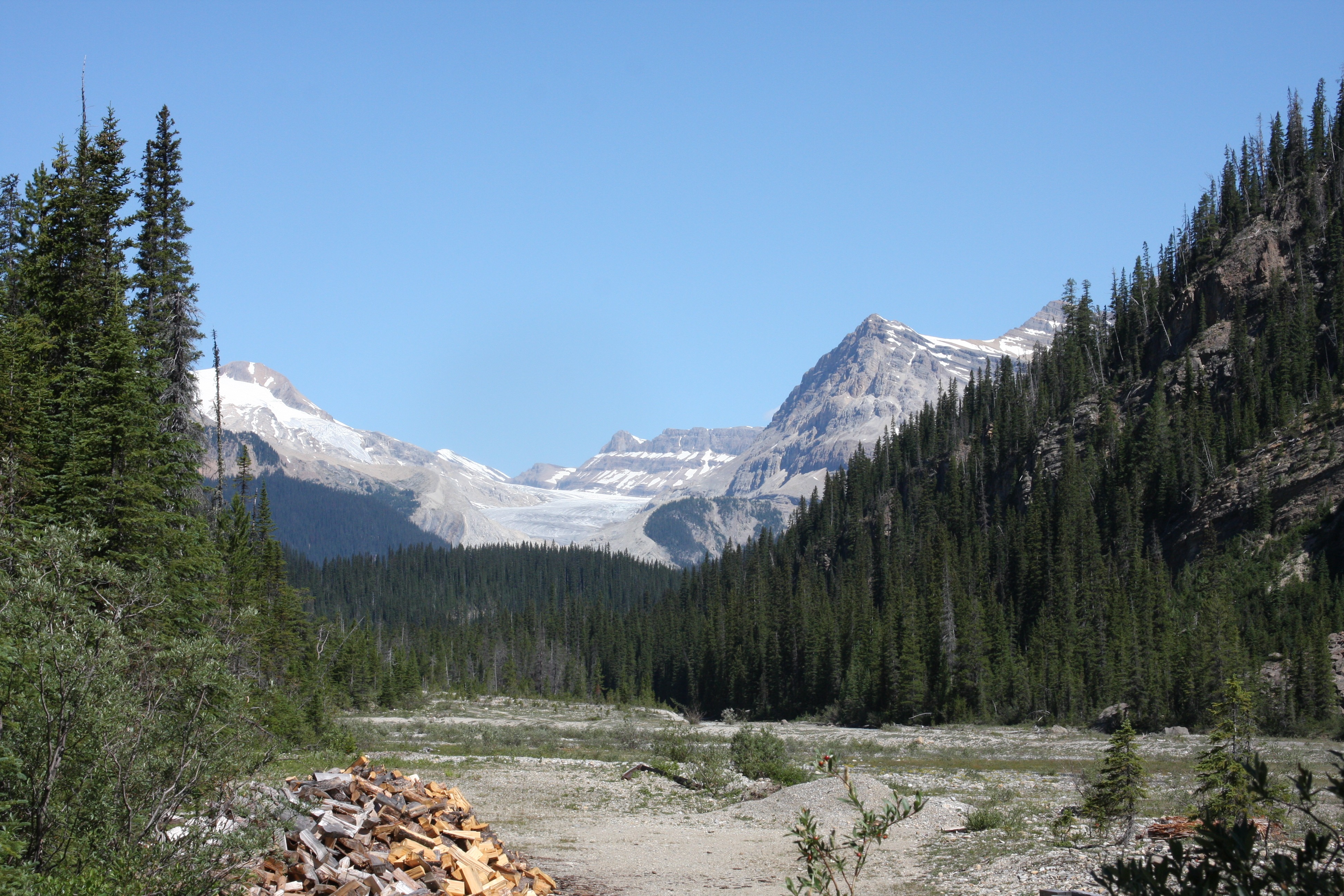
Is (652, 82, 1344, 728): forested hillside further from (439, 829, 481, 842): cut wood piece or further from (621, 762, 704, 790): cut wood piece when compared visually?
(439, 829, 481, 842): cut wood piece

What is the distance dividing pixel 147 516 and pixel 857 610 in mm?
80437

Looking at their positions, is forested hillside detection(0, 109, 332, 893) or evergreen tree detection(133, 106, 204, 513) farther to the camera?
evergreen tree detection(133, 106, 204, 513)

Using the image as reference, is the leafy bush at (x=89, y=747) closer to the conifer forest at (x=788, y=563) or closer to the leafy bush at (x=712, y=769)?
the conifer forest at (x=788, y=563)

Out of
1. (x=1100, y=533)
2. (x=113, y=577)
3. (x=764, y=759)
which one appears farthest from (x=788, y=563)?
(x=113, y=577)

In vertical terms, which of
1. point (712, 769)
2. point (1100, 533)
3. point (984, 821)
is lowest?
point (712, 769)

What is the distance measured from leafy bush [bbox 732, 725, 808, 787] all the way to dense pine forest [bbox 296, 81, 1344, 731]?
112ft

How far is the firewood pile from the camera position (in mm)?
15289

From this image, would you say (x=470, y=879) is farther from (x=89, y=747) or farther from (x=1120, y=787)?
(x=1120, y=787)

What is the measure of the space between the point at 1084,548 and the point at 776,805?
74912 mm

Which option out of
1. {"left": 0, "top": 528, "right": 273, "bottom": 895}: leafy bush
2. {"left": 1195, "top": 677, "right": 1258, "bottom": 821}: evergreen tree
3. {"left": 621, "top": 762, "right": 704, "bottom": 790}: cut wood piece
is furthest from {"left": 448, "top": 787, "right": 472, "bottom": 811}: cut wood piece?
{"left": 1195, "top": 677, "right": 1258, "bottom": 821}: evergreen tree

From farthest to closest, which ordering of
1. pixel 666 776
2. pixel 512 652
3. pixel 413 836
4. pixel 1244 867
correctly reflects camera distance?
pixel 512 652
pixel 666 776
pixel 413 836
pixel 1244 867

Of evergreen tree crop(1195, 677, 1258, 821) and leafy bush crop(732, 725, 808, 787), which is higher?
evergreen tree crop(1195, 677, 1258, 821)

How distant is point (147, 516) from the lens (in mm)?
24359

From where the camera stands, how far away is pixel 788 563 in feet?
421
